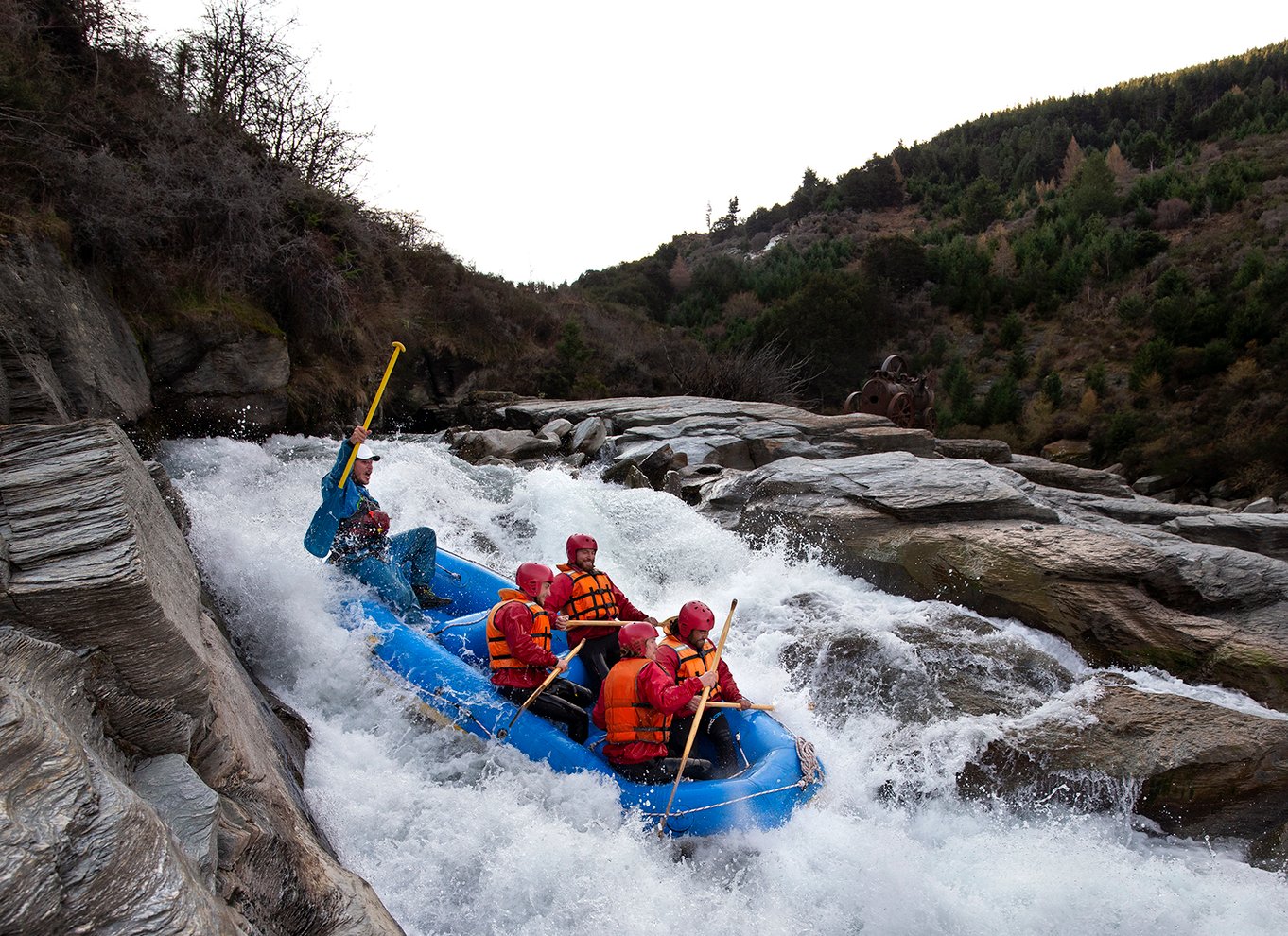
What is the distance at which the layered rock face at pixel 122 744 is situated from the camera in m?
1.64

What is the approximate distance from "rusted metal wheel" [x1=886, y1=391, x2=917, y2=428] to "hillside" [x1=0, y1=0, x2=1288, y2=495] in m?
3.75

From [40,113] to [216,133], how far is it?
10.4 ft

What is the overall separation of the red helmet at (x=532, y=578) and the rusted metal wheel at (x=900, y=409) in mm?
10924

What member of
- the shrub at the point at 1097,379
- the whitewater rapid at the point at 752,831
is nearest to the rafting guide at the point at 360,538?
the whitewater rapid at the point at 752,831

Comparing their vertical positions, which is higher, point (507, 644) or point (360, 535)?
point (360, 535)

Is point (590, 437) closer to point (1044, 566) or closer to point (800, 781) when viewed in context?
point (1044, 566)

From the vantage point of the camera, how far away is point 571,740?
4.50m

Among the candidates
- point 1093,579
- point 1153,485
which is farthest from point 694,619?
point 1153,485

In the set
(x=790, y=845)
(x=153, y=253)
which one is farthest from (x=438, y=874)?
(x=153, y=253)

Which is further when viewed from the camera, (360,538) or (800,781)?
(360,538)

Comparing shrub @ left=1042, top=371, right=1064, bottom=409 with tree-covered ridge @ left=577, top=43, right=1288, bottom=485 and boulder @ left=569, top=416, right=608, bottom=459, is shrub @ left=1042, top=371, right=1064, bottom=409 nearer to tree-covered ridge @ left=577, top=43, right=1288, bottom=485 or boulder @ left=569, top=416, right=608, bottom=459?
tree-covered ridge @ left=577, top=43, right=1288, bottom=485

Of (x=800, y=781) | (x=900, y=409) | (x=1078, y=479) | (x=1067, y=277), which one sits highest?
(x=1067, y=277)

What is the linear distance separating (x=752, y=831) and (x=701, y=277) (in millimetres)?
29016

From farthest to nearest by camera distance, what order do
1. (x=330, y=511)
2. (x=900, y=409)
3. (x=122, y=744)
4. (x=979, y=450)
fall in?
(x=900, y=409)
(x=979, y=450)
(x=330, y=511)
(x=122, y=744)
